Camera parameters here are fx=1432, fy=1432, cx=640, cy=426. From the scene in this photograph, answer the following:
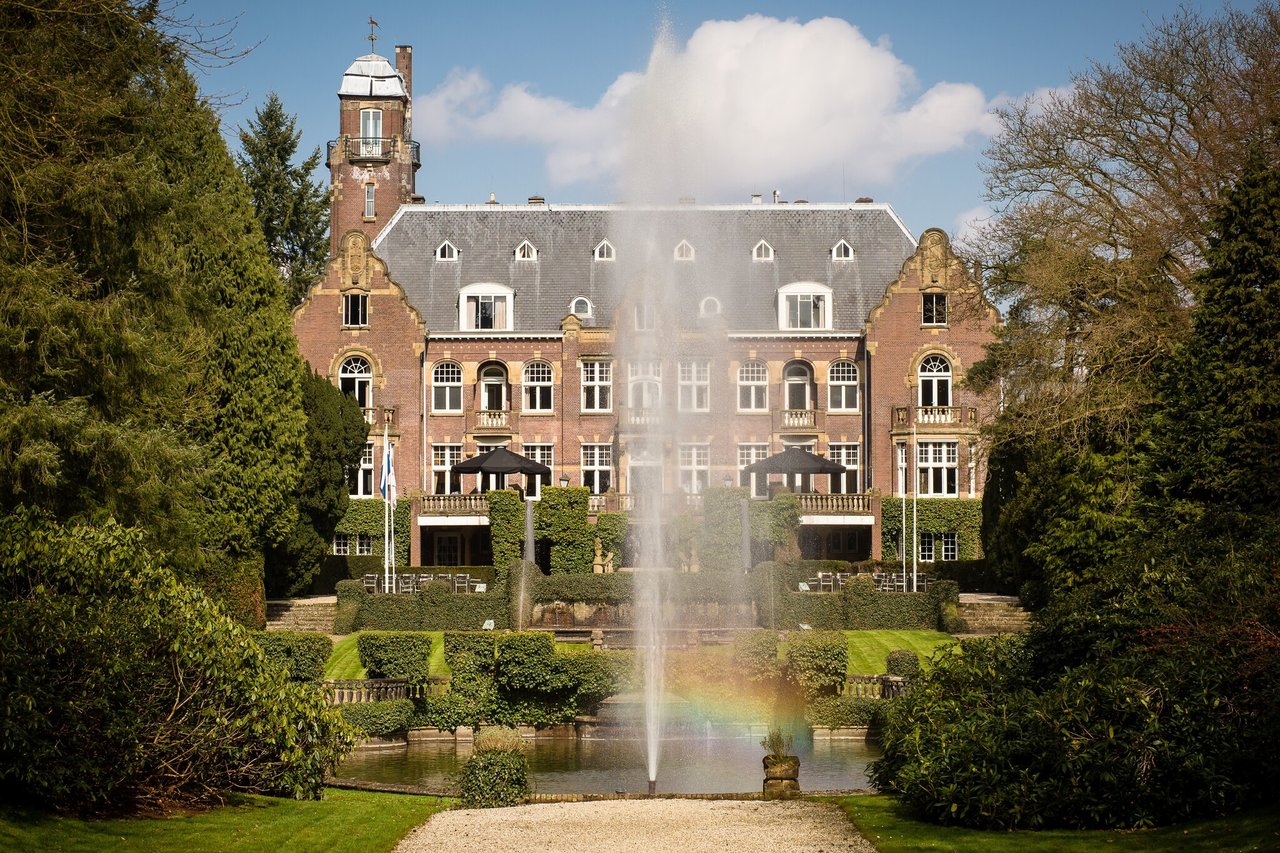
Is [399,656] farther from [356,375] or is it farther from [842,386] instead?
[842,386]

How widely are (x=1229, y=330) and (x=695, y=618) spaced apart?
1994 cm

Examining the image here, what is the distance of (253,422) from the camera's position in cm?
3991

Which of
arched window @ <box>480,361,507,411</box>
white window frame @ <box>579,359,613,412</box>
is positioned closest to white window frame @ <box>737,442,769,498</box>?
white window frame @ <box>579,359,613,412</box>

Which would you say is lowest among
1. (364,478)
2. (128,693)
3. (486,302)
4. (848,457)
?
(128,693)

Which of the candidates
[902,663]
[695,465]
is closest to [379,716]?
[902,663]

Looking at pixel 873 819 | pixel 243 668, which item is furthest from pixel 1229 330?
pixel 243 668

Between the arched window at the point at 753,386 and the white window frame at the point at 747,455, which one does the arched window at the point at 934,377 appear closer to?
the arched window at the point at 753,386

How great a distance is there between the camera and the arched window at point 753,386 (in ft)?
190

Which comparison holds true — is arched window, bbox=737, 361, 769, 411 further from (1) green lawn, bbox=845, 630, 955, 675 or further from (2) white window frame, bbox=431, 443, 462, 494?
(1) green lawn, bbox=845, 630, 955, 675

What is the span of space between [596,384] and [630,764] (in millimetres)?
34212

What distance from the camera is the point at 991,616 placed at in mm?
40594

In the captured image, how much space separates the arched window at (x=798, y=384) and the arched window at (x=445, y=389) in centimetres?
1317

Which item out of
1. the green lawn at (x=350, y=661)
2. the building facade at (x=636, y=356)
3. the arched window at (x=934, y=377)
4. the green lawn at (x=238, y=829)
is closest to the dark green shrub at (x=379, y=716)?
the green lawn at (x=350, y=661)

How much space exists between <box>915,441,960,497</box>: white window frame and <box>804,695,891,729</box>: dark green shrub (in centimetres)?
2826
